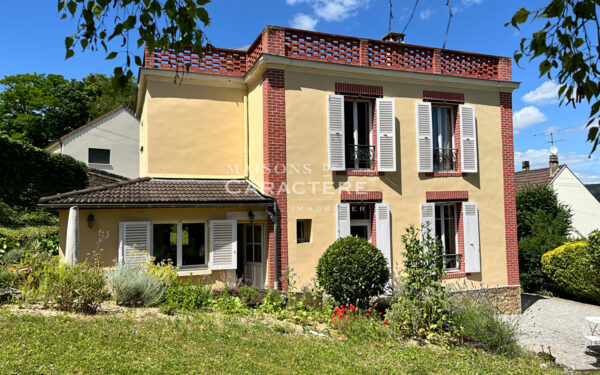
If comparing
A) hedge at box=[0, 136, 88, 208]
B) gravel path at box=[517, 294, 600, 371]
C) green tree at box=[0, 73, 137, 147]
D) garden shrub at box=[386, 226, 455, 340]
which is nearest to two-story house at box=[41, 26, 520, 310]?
gravel path at box=[517, 294, 600, 371]

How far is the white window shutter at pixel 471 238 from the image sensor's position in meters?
11.5

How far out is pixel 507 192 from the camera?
12383 mm

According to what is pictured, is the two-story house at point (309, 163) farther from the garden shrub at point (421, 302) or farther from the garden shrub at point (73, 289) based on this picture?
the garden shrub at point (421, 302)

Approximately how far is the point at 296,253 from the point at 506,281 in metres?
6.66

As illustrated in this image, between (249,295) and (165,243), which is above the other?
(165,243)

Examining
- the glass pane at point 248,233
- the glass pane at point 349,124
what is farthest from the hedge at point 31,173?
the glass pane at point 349,124

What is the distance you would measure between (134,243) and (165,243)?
2.67 ft

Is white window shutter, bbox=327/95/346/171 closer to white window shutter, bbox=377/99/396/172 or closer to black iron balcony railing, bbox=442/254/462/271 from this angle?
white window shutter, bbox=377/99/396/172

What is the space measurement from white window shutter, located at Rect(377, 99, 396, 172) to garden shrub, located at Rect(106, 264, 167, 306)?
620 cm

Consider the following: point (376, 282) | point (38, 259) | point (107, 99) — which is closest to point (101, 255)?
point (38, 259)

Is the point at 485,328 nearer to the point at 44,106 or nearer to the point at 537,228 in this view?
the point at 537,228

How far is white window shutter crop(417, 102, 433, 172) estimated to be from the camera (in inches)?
444

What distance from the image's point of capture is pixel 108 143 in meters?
26.2

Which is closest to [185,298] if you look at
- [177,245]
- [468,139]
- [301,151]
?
[177,245]
